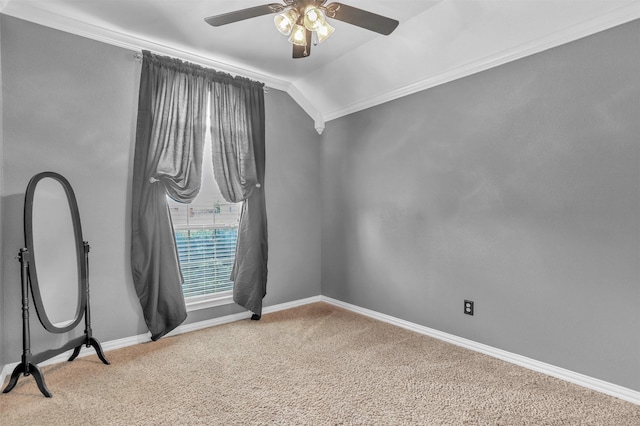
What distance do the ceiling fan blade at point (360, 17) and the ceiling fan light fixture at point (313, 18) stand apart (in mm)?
62

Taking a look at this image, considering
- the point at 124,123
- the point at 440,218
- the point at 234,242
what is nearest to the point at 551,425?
the point at 440,218

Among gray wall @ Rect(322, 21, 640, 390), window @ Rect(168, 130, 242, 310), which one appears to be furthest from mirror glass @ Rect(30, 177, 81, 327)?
gray wall @ Rect(322, 21, 640, 390)

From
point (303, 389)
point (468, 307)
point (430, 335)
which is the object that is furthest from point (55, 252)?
point (468, 307)

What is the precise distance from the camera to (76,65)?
8.94 feet

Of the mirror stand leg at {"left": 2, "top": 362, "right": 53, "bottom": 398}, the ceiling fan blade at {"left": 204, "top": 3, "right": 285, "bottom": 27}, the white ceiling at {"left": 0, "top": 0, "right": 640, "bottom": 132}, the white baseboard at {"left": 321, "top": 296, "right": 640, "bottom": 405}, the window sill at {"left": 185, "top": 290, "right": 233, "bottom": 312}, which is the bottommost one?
the white baseboard at {"left": 321, "top": 296, "right": 640, "bottom": 405}

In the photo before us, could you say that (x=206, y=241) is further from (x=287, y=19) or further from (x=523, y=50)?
(x=523, y=50)

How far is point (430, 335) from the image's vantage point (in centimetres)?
318

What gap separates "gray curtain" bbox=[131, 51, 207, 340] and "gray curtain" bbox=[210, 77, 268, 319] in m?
0.22

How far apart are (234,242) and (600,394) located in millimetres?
3151

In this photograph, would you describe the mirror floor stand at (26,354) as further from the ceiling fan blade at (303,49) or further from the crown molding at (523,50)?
the crown molding at (523,50)

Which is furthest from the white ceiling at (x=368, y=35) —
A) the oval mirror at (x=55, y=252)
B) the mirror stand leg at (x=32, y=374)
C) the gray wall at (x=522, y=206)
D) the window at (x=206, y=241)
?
the mirror stand leg at (x=32, y=374)

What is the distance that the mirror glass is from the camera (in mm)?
2438

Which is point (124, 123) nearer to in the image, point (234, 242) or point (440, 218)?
point (234, 242)

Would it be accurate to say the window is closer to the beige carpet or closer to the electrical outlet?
the beige carpet
